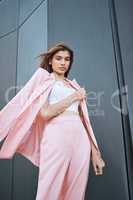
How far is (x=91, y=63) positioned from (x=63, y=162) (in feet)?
2.14

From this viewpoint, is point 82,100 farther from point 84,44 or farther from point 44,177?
point 84,44

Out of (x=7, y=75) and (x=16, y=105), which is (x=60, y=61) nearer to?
(x=16, y=105)

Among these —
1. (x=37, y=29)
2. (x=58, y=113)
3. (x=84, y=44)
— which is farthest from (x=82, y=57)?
(x=58, y=113)

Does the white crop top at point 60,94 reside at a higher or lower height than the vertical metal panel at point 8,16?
lower

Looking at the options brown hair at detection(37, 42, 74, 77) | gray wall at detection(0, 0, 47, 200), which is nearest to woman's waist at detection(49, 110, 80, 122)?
brown hair at detection(37, 42, 74, 77)

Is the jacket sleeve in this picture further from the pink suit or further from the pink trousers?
the pink trousers

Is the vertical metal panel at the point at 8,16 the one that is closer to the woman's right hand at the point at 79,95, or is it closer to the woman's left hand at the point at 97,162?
the woman's right hand at the point at 79,95

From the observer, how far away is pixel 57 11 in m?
1.59

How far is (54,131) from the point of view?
98 centimetres

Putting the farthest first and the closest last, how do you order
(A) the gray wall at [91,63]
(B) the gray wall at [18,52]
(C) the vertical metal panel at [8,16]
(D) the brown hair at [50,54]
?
(C) the vertical metal panel at [8,16]
(B) the gray wall at [18,52]
(A) the gray wall at [91,63]
(D) the brown hair at [50,54]

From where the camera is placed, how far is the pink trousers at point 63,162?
911 mm

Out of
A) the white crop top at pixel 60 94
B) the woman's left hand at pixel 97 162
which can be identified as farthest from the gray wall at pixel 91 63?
the white crop top at pixel 60 94

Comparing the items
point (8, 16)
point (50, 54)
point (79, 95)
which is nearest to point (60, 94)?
point (79, 95)

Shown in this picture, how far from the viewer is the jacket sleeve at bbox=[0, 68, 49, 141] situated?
3.34 ft
